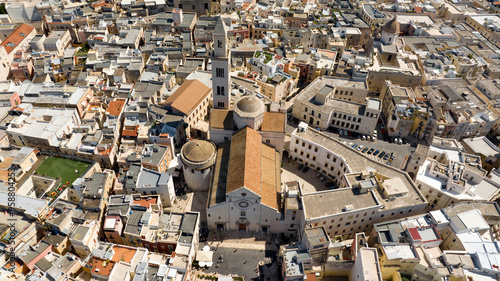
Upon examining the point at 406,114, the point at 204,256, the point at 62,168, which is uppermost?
the point at 406,114

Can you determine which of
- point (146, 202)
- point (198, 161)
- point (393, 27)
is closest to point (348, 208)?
point (198, 161)

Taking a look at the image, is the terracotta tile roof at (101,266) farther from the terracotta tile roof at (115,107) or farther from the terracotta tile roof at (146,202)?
the terracotta tile roof at (115,107)

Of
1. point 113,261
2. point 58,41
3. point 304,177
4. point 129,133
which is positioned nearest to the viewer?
point 113,261

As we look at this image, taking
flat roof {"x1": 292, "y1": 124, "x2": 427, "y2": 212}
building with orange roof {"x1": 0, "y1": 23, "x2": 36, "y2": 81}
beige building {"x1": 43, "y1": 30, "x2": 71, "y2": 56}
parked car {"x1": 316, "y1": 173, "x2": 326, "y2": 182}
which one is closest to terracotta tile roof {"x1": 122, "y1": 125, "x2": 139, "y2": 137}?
flat roof {"x1": 292, "y1": 124, "x2": 427, "y2": 212}

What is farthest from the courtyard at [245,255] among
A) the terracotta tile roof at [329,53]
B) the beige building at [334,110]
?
the terracotta tile roof at [329,53]

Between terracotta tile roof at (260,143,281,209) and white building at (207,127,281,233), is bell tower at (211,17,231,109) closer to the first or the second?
white building at (207,127,281,233)

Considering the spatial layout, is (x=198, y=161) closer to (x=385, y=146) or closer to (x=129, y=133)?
(x=129, y=133)
